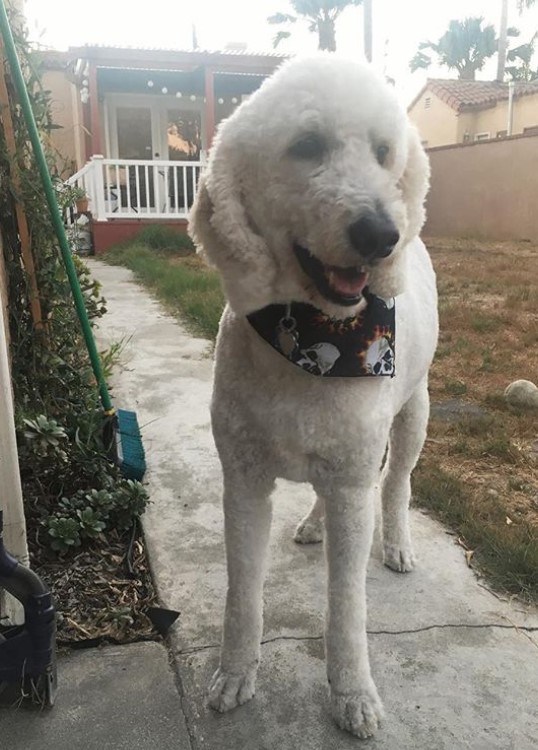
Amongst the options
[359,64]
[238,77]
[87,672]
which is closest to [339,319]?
[359,64]

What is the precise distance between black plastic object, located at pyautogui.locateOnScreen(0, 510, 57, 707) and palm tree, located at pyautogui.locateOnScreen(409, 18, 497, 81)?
122ft

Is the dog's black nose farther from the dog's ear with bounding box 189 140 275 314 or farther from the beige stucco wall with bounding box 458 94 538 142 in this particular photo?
the beige stucco wall with bounding box 458 94 538 142

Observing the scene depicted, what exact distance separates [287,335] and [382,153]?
0.45 meters

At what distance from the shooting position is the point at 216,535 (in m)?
Result: 2.59

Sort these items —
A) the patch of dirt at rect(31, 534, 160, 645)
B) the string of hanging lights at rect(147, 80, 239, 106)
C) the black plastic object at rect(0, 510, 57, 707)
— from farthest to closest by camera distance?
1. the string of hanging lights at rect(147, 80, 239, 106)
2. the patch of dirt at rect(31, 534, 160, 645)
3. the black plastic object at rect(0, 510, 57, 707)

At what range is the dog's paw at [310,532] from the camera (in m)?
2.53

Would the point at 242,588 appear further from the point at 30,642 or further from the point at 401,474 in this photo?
the point at 401,474

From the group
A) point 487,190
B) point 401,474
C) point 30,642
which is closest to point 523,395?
point 401,474

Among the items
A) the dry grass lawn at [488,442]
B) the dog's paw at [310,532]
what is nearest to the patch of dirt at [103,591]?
the dog's paw at [310,532]

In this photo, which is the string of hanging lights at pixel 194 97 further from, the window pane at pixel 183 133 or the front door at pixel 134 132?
the front door at pixel 134 132

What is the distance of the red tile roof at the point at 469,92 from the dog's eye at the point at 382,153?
22450 mm

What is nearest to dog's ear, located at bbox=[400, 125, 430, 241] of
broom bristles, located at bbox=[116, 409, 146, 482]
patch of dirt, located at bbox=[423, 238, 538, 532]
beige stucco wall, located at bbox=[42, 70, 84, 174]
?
patch of dirt, located at bbox=[423, 238, 538, 532]

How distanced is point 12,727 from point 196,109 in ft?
53.7

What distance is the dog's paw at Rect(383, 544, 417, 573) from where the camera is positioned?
2381 mm
